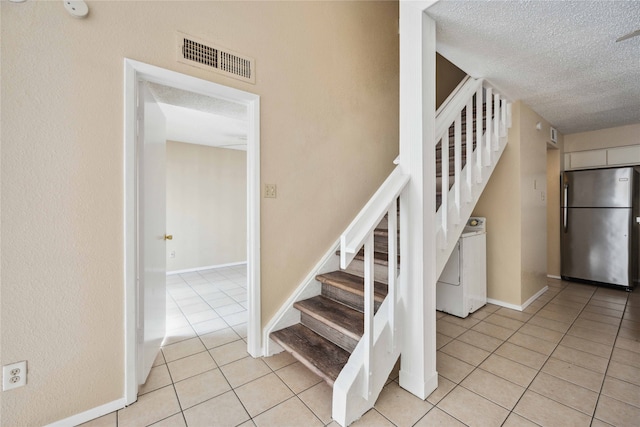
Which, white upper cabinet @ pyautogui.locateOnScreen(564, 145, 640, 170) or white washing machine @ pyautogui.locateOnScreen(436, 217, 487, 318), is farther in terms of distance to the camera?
white upper cabinet @ pyautogui.locateOnScreen(564, 145, 640, 170)

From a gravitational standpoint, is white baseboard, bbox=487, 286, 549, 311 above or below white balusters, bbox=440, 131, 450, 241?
below

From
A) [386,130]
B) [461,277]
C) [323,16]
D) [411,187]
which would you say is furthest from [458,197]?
[323,16]

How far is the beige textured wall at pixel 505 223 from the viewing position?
2949 millimetres

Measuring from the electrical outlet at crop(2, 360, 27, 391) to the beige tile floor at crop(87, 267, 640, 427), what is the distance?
1.40 ft

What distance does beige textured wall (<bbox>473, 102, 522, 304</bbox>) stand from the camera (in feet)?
9.68

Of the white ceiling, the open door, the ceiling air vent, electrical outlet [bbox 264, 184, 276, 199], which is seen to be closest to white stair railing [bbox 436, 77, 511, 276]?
electrical outlet [bbox 264, 184, 276, 199]

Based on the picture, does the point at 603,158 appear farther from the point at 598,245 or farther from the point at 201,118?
the point at 201,118

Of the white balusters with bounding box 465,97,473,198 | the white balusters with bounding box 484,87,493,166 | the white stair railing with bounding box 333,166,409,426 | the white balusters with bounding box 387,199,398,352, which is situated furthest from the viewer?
the white balusters with bounding box 484,87,493,166

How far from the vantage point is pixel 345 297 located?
2150 millimetres

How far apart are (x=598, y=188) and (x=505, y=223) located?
6.33 feet

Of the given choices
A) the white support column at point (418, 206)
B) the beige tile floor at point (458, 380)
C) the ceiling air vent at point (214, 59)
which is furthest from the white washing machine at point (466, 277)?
the ceiling air vent at point (214, 59)

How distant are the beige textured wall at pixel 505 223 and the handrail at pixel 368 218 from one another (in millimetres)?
2078

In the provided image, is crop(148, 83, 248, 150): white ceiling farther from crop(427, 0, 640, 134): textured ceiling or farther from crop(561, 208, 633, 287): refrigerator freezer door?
crop(561, 208, 633, 287): refrigerator freezer door

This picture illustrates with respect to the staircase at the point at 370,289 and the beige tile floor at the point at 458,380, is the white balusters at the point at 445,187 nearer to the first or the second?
the staircase at the point at 370,289
